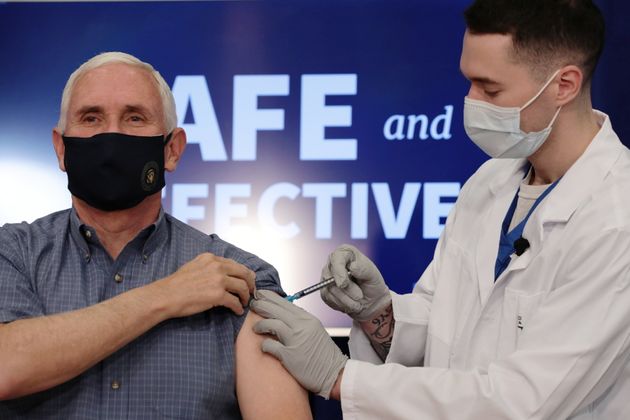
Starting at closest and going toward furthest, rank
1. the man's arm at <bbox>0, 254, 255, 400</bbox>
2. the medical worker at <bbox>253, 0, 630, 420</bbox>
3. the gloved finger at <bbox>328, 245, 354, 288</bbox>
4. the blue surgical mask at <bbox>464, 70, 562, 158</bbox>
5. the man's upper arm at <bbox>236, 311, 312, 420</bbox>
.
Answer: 1. the man's arm at <bbox>0, 254, 255, 400</bbox>
2. the medical worker at <bbox>253, 0, 630, 420</bbox>
3. the man's upper arm at <bbox>236, 311, 312, 420</bbox>
4. the blue surgical mask at <bbox>464, 70, 562, 158</bbox>
5. the gloved finger at <bbox>328, 245, 354, 288</bbox>

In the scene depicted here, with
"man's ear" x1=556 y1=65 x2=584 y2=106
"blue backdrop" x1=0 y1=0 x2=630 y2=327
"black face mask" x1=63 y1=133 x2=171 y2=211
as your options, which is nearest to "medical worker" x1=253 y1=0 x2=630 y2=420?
Answer: "man's ear" x1=556 y1=65 x2=584 y2=106

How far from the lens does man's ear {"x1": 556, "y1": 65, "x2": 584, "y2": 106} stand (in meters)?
2.04

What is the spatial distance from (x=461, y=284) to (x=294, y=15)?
182cm

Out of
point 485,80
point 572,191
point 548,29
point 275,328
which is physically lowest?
point 275,328

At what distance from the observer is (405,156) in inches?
144

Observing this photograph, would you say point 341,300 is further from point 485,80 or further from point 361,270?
point 485,80

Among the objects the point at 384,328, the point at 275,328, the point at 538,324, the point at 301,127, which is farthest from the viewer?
the point at 301,127

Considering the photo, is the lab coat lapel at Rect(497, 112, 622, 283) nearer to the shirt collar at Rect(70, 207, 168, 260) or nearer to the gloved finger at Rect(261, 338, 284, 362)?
the gloved finger at Rect(261, 338, 284, 362)

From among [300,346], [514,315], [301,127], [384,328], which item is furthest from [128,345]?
[301,127]

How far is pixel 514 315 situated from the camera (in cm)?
204

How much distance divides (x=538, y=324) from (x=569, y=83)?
54 centimetres

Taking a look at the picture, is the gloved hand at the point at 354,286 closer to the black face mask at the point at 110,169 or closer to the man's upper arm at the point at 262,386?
the man's upper arm at the point at 262,386

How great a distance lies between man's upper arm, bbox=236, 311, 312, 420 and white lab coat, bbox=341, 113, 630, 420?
107mm

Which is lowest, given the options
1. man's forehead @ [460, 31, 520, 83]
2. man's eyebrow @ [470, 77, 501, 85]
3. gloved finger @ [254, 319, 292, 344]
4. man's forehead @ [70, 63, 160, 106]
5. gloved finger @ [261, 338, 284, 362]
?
gloved finger @ [261, 338, 284, 362]
